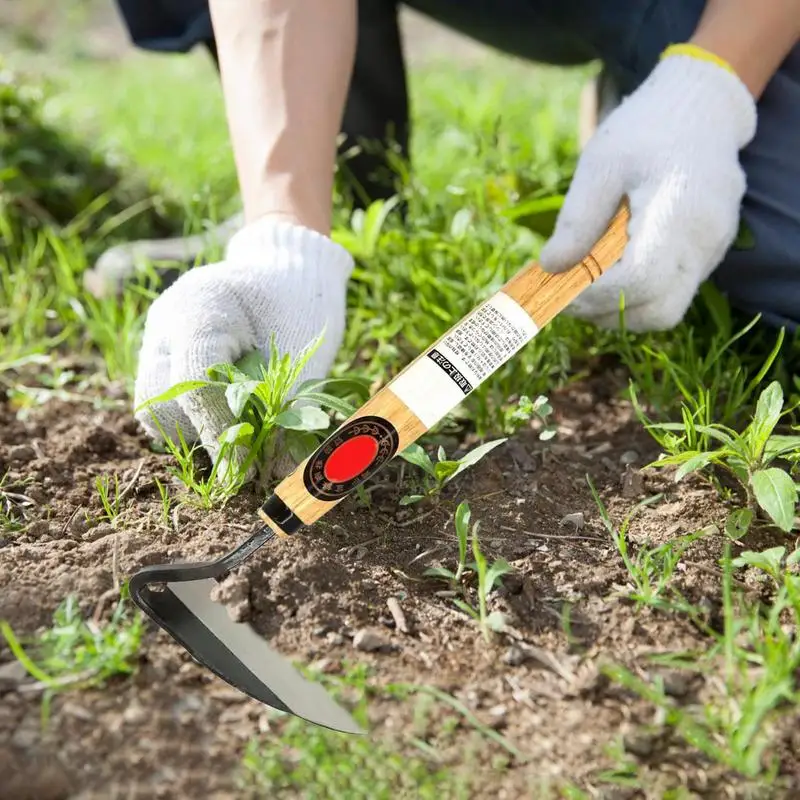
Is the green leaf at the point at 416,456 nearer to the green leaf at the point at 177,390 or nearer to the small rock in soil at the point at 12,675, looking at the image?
the green leaf at the point at 177,390

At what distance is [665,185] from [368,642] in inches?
32.7

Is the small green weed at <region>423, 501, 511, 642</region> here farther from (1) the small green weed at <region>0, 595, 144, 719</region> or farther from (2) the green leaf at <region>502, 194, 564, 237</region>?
(2) the green leaf at <region>502, 194, 564, 237</region>

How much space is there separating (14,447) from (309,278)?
0.55 meters

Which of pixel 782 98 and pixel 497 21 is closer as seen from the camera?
pixel 782 98

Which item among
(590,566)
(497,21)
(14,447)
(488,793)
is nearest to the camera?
(488,793)

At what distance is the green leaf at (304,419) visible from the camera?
1.19 meters

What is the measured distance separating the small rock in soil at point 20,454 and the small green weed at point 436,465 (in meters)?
0.61

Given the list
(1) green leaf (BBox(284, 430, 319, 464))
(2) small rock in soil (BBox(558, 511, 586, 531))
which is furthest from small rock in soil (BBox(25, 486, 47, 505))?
(2) small rock in soil (BBox(558, 511, 586, 531))

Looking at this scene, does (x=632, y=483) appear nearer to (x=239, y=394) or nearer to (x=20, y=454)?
(x=239, y=394)

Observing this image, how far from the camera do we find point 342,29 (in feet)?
5.09

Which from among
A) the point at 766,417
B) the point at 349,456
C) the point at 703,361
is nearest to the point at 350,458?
the point at 349,456

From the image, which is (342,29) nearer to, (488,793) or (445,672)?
(445,672)

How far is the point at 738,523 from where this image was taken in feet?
3.97

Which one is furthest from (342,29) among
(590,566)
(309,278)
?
(590,566)
